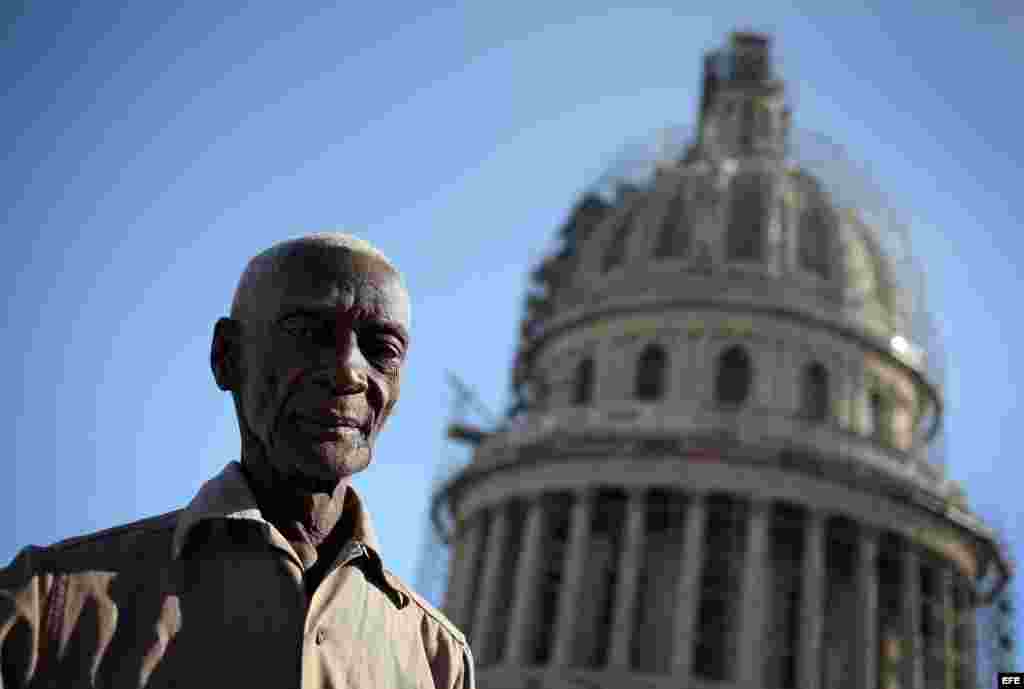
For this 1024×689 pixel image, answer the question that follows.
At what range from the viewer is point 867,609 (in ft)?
141

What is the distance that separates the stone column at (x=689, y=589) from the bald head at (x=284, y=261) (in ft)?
130

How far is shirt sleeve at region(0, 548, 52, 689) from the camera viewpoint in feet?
8.25

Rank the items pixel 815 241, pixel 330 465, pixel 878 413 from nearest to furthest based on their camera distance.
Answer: pixel 330 465, pixel 878 413, pixel 815 241

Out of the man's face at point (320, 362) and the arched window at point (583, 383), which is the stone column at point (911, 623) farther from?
the man's face at point (320, 362)

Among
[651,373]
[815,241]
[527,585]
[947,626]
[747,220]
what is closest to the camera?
[527,585]

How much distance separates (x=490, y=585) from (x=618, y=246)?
610 inches

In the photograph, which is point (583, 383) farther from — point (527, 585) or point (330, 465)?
point (330, 465)

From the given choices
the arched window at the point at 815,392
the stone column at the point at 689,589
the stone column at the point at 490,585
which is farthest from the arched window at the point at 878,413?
the stone column at the point at 490,585

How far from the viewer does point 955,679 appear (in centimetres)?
4684

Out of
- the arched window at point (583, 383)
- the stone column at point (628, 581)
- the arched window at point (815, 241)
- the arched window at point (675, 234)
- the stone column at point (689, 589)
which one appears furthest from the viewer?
the arched window at point (675, 234)

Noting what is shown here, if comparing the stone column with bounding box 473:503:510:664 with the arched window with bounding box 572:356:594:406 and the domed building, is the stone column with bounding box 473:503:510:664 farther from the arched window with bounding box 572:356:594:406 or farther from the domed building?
the arched window with bounding box 572:356:594:406

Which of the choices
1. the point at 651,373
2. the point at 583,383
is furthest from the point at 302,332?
the point at 583,383

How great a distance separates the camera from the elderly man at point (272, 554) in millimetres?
2598

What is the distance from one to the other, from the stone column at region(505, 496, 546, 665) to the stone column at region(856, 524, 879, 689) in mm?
10303
